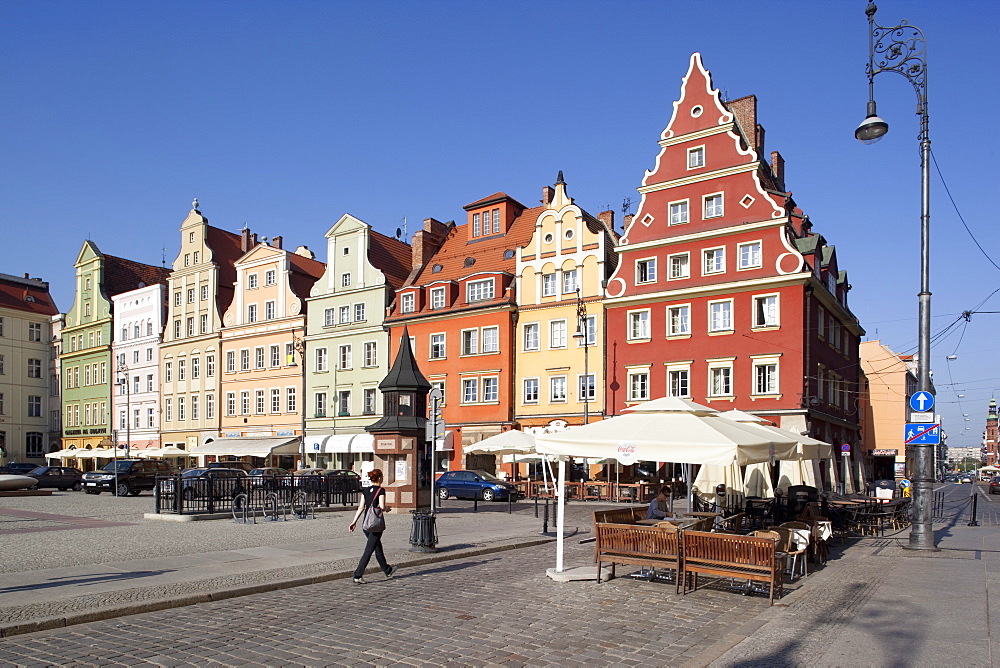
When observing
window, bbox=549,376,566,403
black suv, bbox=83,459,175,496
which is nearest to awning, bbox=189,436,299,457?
black suv, bbox=83,459,175,496

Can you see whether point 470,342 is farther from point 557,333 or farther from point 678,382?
point 678,382

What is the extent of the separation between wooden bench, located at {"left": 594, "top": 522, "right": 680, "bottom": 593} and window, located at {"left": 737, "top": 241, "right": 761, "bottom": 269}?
2771 centimetres

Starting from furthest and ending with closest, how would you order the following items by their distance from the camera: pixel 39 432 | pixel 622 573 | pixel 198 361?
pixel 39 432
pixel 198 361
pixel 622 573

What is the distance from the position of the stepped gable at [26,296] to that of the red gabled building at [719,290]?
186ft

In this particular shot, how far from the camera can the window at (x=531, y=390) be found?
44750mm

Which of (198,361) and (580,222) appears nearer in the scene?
(580,222)

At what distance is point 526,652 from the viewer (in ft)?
27.5

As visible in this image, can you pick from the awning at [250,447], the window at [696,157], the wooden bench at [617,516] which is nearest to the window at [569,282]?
the window at [696,157]

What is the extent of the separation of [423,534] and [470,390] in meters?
30.9

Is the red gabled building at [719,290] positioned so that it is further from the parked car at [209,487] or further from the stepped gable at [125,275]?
the stepped gable at [125,275]

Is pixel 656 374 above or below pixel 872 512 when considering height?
above

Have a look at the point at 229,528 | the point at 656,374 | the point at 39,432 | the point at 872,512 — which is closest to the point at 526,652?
the point at 229,528

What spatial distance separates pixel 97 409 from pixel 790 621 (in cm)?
6825

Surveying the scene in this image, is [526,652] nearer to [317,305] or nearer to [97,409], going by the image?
[317,305]
